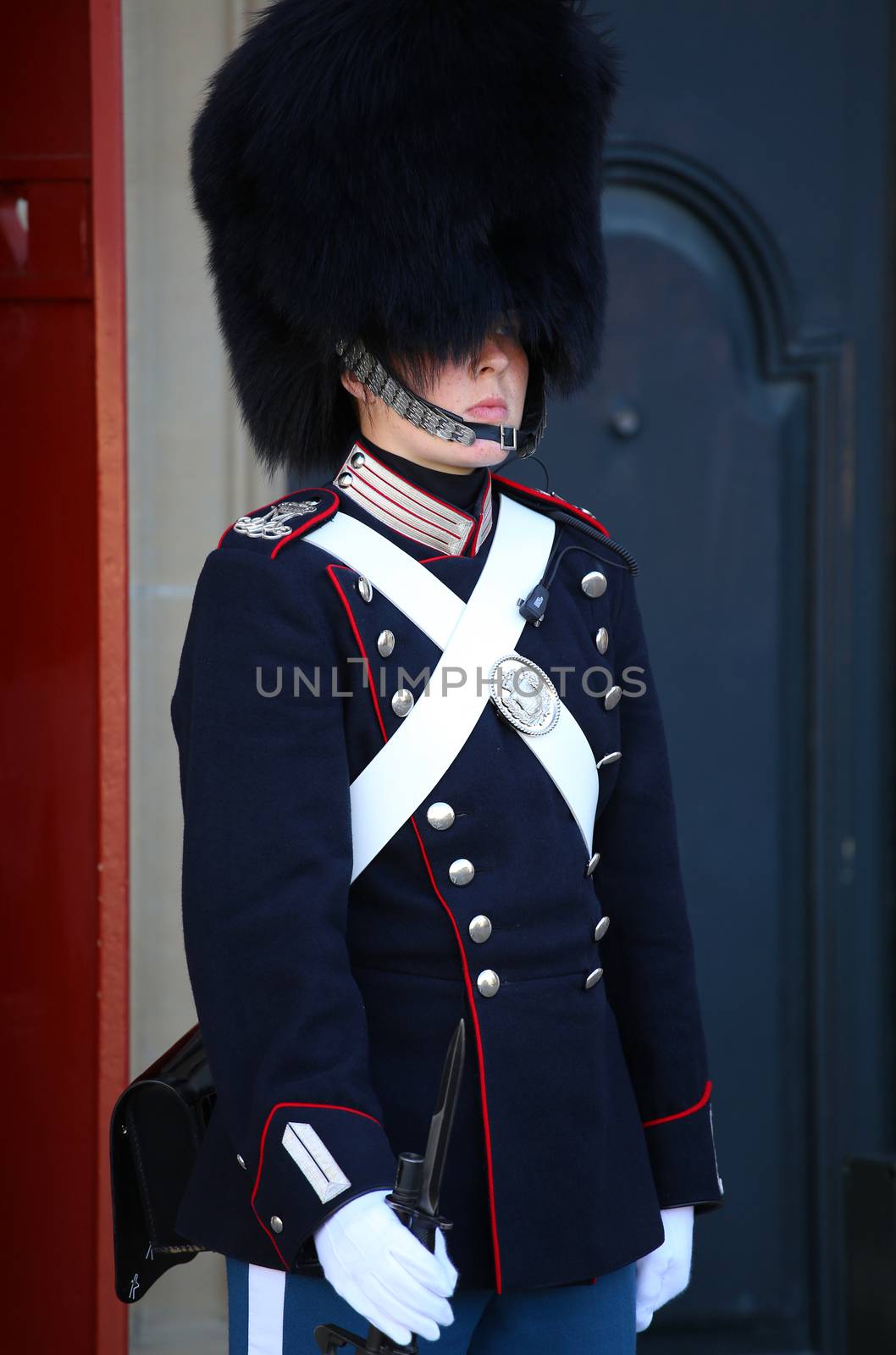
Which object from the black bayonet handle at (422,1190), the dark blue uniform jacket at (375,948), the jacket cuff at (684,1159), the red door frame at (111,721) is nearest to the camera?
the black bayonet handle at (422,1190)

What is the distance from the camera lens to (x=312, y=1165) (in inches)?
52.2

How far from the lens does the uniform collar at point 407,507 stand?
5.21ft

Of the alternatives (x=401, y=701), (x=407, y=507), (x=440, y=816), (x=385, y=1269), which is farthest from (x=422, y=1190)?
(x=407, y=507)

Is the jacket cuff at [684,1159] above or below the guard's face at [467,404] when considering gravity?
below

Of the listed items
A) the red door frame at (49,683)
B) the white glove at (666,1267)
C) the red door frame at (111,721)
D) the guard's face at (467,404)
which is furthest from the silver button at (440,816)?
the red door frame at (49,683)

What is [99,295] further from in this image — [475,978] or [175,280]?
[475,978]

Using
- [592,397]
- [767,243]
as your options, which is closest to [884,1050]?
[592,397]

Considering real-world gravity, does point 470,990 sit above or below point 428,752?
below

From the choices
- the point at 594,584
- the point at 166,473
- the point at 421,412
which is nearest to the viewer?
the point at 421,412

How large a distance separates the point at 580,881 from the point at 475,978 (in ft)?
0.53

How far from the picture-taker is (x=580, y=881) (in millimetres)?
1566

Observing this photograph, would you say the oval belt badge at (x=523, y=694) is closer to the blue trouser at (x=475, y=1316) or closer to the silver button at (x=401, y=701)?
the silver button at (x=401, y=701)

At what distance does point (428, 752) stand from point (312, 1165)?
1.29ft

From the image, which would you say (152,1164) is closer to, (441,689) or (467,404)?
(441,689)
